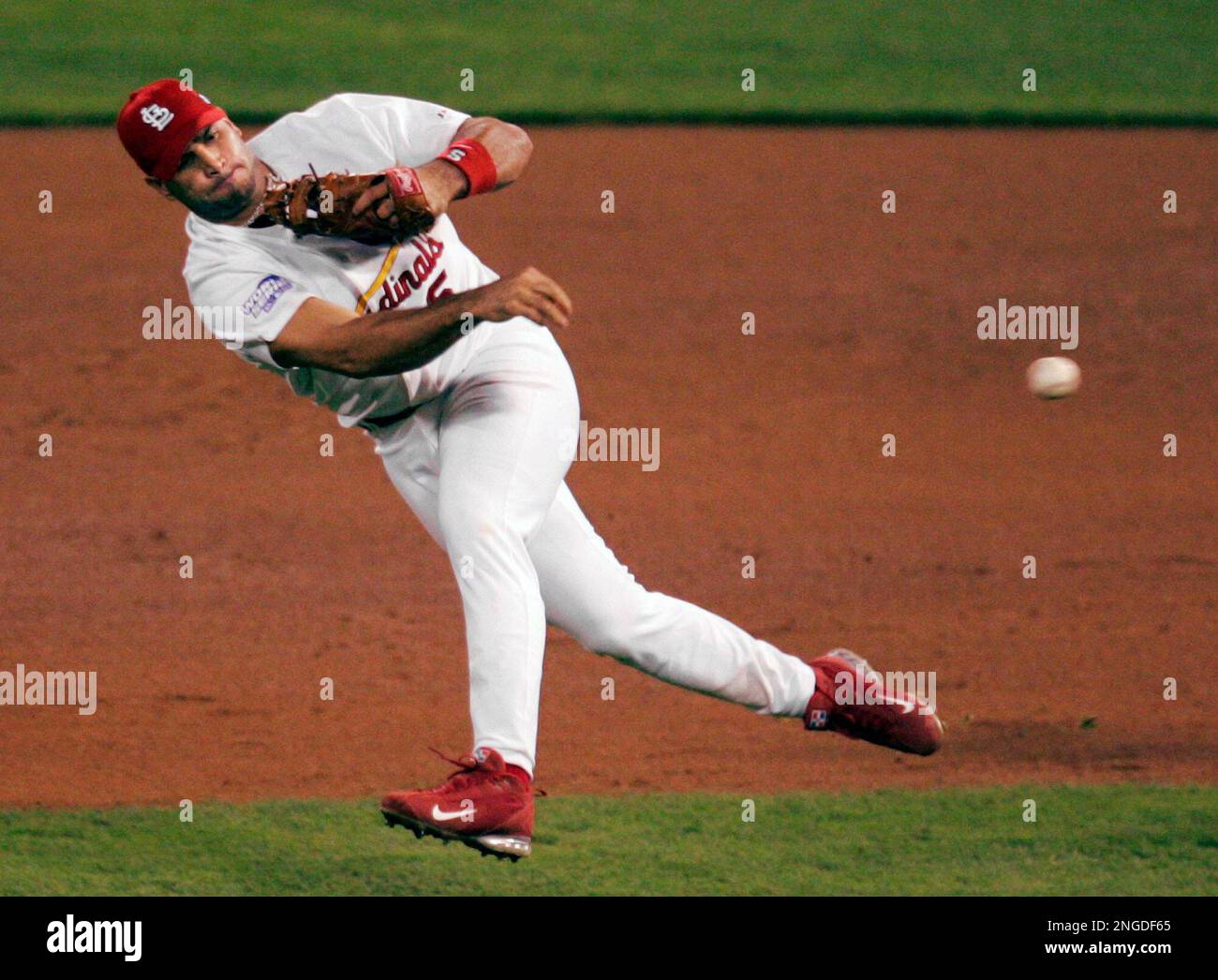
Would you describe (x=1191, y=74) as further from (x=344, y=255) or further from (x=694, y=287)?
(x=344, y=255)

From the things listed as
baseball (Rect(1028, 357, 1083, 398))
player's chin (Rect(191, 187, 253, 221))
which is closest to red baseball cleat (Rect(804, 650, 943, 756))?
player's chin (Rect(191, 187, 253, 221))

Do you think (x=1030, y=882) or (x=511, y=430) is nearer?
(x=511, y=430)

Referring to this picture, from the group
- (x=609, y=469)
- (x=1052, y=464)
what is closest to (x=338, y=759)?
(x=609, y=469)

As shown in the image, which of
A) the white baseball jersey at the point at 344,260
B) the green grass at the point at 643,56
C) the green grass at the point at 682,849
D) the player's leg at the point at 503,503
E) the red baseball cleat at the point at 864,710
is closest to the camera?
the player's leg at the point at 503,503

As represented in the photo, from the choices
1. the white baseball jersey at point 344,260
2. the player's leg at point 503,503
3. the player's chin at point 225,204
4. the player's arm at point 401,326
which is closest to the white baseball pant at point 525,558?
the player's leg at point 503,503

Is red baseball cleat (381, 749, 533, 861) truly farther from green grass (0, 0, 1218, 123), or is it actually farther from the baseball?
green grass (0, 0, 1218, 123)

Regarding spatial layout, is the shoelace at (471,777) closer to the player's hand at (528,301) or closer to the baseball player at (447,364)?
the baseball player at (447,364)
